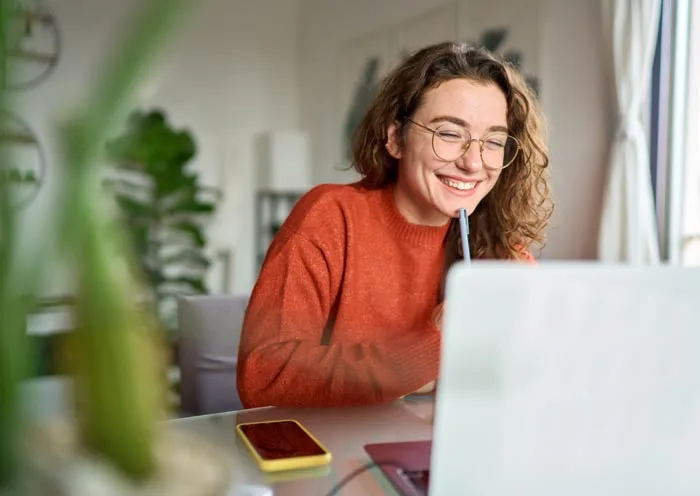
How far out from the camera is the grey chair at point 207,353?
152 centimetres

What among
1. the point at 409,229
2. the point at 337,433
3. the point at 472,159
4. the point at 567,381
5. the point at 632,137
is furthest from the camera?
the point at 632,137

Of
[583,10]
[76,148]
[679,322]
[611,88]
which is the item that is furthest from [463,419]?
[583,10]

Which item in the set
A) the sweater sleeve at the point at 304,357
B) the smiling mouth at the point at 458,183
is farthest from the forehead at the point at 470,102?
the sweater sleeve at the point at 304,357

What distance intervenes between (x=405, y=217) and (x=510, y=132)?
9.9 inches

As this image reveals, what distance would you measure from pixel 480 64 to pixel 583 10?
143 cm

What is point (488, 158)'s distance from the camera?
4.09 feet

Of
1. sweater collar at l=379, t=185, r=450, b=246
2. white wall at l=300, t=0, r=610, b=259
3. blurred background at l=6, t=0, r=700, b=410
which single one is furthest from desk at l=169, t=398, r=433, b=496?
white wall at l=300, t=0, r=610, b=259

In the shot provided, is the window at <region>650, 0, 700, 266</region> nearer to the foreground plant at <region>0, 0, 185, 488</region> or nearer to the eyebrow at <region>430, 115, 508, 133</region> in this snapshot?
the eyebrow at <region>430, 115, 508, 133</region>

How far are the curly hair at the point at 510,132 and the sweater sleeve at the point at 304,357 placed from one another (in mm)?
281

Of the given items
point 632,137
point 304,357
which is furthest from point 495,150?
point 632,137

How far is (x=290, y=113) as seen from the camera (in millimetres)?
4613

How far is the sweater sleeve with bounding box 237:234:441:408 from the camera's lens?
3.46 ft

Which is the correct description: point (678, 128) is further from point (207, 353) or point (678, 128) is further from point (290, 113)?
point (290, 113)

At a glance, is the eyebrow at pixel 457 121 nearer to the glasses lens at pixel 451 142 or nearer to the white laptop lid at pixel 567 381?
the glasses lens at pixel 451 142
